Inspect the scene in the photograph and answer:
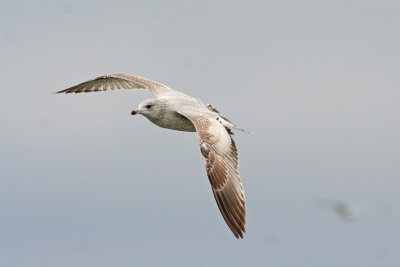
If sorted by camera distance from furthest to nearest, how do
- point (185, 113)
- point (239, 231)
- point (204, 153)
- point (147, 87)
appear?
point (147, 87) < point (185, 113) < point (204, 153) < point (239, 231)

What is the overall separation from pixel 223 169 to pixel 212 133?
1363 millimetres

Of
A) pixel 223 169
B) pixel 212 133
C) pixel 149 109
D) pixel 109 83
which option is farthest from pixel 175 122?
pixel 109 83

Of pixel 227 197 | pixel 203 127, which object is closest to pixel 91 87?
pixel 203 127

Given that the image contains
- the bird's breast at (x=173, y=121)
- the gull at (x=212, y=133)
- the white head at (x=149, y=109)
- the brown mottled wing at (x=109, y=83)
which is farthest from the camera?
the brown mottled wing at (x=109, y=83)

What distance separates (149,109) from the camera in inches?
1084

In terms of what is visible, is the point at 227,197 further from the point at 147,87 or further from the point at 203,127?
the point at 147,87

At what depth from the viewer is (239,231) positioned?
2306 cm

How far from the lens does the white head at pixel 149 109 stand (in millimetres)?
27469

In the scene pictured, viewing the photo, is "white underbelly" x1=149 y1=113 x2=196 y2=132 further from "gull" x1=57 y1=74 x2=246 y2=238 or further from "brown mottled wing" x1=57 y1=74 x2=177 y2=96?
"brown mottled wing" x1=57 y1=74 x2=177 y2=96

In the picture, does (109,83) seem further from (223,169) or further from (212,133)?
(223,169)

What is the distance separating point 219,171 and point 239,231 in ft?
6.58

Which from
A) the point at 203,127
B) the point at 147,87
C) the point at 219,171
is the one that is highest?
the point at 147,87

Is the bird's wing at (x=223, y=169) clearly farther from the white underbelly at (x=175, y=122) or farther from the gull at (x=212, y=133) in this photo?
the white underbelly at (x=175, y=122)

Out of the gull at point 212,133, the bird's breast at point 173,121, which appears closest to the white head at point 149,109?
the gull at point 212,133
